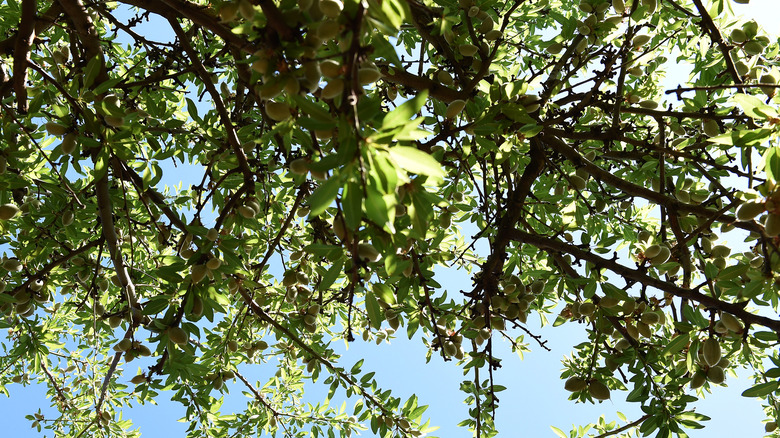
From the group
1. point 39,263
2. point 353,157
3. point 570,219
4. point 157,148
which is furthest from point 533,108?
point 39,263

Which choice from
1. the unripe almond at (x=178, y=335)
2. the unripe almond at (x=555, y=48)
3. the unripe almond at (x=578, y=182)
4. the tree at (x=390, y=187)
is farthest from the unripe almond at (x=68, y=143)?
the unripe almond at (x=555, y=48)

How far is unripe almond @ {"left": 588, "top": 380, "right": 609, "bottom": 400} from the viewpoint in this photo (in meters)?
2.47

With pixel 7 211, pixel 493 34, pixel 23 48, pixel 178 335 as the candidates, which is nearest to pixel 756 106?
pixel 493 34

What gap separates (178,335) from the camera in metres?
2.01

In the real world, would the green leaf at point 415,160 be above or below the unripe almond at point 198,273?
below

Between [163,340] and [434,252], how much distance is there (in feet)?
4.52

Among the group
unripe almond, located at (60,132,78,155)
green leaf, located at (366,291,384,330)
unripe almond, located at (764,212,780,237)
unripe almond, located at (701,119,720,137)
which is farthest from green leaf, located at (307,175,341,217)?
unripe almond, located at (701,119,720,137)

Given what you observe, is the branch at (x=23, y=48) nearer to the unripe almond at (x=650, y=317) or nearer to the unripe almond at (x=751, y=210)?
the unripe almond at (x=751, y=210)

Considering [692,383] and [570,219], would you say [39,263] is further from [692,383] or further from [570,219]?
[692,383]

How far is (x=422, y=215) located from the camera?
4.59ft

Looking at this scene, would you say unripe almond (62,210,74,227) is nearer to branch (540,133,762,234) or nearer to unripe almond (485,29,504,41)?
unripe almond (485,29,504,41)

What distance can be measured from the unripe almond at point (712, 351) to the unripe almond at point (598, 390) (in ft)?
1.80

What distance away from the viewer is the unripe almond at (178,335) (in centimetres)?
201

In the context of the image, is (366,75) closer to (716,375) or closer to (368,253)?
(368,253)
